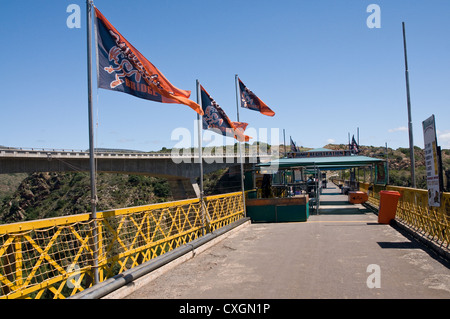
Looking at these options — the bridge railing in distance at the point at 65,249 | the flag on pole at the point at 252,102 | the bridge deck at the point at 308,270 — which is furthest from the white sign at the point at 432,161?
the flag on pole at the point at 252,102

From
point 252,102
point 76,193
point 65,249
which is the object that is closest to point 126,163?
point 76,193

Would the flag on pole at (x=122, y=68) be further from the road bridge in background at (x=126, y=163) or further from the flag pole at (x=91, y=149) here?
the road bridge in background at (x=126, y=163)

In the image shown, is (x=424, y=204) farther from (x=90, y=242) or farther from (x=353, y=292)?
(x=90, y=242)

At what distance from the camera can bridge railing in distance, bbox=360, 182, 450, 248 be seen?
983 centimetres

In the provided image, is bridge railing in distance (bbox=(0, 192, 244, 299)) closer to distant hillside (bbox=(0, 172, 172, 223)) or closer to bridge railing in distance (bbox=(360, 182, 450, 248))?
bridge railing in distance (bbox=(360, 182, 450, 248))

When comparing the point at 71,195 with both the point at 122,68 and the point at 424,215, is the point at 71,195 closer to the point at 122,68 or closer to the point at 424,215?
the point at 424,215

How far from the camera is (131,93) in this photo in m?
7.93

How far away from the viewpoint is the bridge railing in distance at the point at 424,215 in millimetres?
9828

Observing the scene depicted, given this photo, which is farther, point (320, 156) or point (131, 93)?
point (320, 156)

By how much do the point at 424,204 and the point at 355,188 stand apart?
25.9 meters

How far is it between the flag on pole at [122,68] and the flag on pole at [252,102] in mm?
10361

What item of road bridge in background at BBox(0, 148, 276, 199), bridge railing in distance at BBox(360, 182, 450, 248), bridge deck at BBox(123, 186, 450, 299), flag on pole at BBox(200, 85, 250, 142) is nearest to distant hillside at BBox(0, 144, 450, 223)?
road bridge in background at BBox(0, 148, 276, 199)
